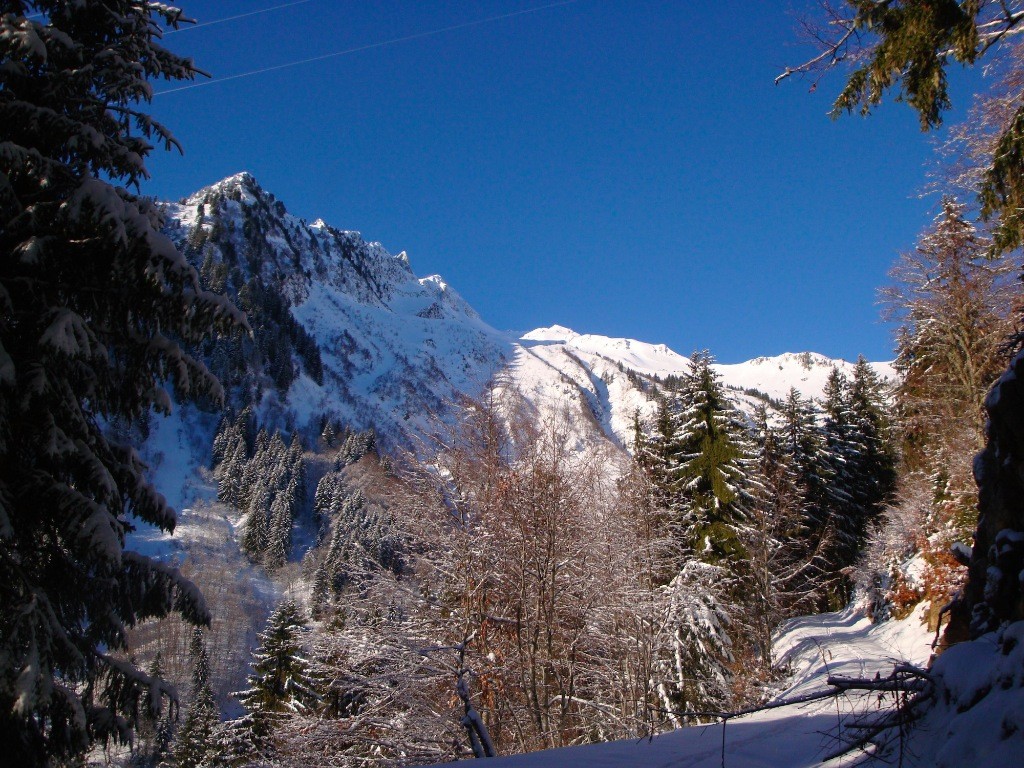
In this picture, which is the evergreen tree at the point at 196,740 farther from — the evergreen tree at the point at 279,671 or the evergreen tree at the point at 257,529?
the evergreen tree at the point at 257,529

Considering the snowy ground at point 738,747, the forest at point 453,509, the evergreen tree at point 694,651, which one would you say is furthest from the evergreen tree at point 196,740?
the snowy ground at point 738,747

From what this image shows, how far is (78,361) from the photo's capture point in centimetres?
554

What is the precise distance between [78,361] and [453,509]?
7760 millimetres

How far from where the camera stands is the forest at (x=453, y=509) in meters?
5.09

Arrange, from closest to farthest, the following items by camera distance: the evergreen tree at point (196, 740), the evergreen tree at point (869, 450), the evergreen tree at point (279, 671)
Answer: the evergreen tree at point (279, 671), the evergreen tree at point (196, 740), the evergreen tree at point (869, 450)

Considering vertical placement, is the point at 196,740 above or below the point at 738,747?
below

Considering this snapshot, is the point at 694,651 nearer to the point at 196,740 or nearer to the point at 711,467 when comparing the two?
the point at 711,467

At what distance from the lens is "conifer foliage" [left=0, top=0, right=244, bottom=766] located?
492 centimetres

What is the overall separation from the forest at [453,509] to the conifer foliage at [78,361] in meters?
0.03

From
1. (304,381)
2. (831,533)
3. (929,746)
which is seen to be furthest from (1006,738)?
(304,381)

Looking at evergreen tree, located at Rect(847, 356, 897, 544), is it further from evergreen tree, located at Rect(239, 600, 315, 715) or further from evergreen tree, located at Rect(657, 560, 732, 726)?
evergreen tree, located at Rect(239, 600, 315, 715)

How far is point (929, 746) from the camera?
9.81 ft

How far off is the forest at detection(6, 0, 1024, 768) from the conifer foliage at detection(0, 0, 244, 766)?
26 mm

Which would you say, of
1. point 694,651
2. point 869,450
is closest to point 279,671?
point 694,651
